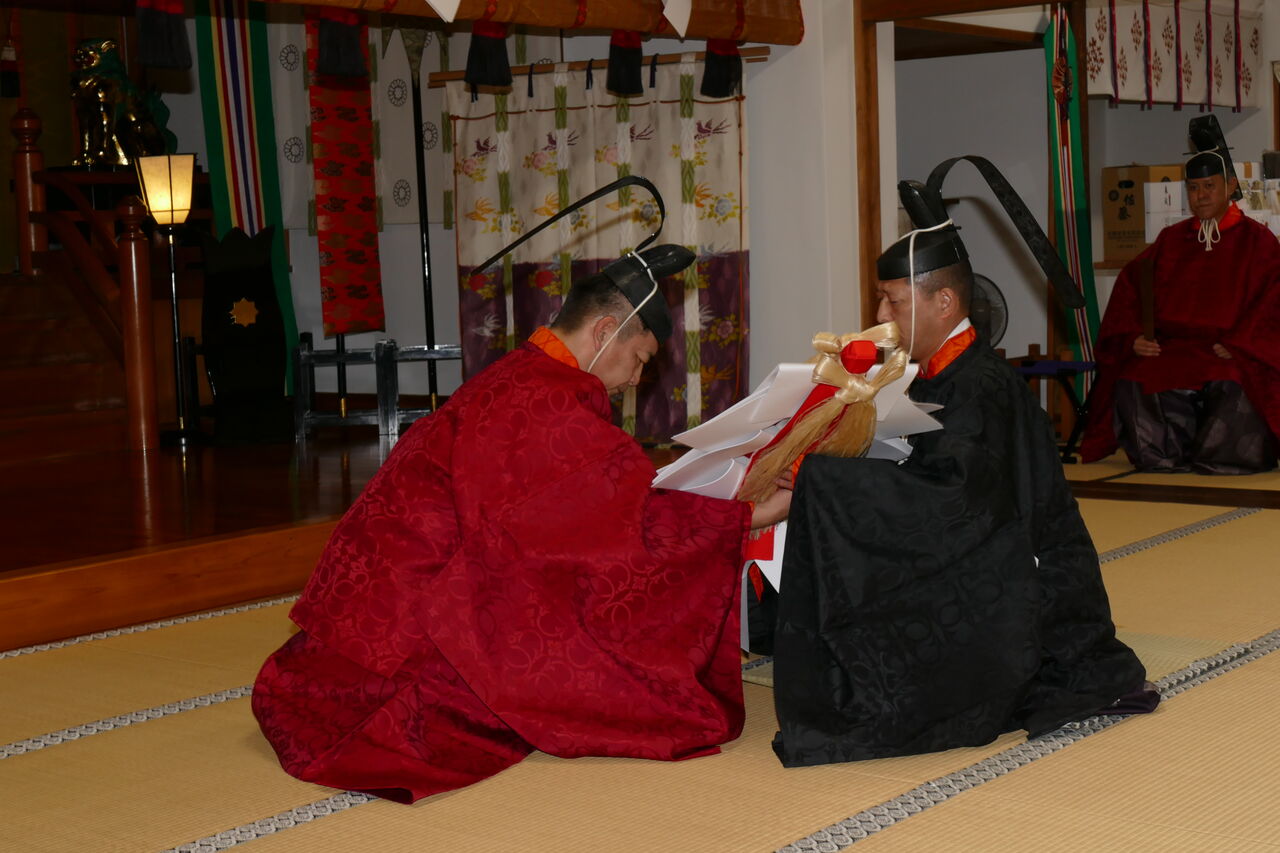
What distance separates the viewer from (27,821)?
253 cm

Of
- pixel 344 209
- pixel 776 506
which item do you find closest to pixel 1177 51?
pixel 344 209

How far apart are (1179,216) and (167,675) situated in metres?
6.02

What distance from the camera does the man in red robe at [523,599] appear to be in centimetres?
271

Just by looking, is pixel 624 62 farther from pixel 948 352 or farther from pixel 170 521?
pixel 948 352

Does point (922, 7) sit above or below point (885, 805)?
above

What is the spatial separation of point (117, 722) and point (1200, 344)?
493 centimetres

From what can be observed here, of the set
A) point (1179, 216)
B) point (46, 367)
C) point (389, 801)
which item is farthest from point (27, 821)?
point (1179, 216)

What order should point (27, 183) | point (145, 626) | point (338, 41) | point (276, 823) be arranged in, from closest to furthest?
point (276, 823) < point (145, 626) < point (338, 41) < point (27, 183)

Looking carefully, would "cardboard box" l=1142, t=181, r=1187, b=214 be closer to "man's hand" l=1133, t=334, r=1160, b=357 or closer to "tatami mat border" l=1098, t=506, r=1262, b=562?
"man's hand" l=1133, t=334, r=1160, b=357

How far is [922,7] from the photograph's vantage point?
6059mm

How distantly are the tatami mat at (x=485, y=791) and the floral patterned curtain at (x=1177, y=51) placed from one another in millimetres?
4804

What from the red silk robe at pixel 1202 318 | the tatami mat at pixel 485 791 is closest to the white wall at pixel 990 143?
the red silk robe at pixel 1202 318

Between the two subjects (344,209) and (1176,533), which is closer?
(1176,533)

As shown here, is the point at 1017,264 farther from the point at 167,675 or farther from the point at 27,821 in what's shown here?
the point at 27,821
